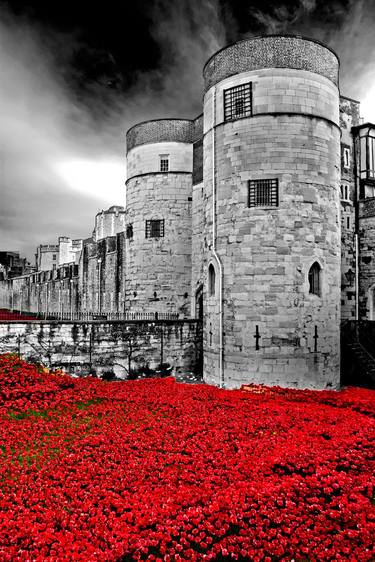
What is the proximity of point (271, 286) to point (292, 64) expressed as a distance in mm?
7729

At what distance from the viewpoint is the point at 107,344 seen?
15641 millimetres

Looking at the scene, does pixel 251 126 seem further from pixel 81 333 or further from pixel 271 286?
pixel 81 333

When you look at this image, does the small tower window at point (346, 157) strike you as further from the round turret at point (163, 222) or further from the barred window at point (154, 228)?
the barred window at point (154, 228)

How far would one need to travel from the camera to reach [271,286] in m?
14.1

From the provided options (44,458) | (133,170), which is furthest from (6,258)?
(44,458)

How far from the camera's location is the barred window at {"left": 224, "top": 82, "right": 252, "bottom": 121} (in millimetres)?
15000

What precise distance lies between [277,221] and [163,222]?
9.85 meters

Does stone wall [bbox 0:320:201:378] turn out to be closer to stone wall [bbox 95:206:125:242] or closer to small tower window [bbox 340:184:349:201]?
small tower window [bbox 340:184:349:201]

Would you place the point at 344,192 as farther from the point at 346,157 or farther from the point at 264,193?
the point at 264,193

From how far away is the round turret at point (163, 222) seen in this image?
2273 centimetres

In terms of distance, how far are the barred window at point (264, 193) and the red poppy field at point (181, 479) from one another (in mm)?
6975

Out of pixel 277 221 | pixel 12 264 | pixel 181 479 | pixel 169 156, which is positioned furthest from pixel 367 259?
pixel 12 264

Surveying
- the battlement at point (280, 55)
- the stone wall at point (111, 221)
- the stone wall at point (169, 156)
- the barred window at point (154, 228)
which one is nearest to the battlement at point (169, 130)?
the stone wall at point (169, 156)

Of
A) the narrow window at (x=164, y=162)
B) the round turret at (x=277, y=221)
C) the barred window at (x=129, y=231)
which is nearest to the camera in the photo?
the round turret at (x=277, y=221)
